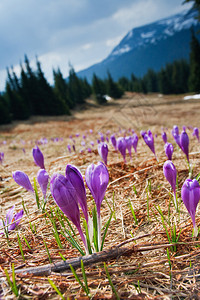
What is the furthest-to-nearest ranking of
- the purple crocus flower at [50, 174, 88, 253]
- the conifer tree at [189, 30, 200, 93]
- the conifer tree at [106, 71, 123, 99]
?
1. the conifer tree at [106, 71, 123, 99]
2. the conifer tree at [189, 30, 200, 93]
3. the purple crocus flower at [50, 174, 88, 253]

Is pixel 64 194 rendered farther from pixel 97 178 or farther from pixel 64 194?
pixel 97 178

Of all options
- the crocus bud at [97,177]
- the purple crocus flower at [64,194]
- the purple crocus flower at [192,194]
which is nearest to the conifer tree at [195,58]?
the purple crocus flower at [192,194]

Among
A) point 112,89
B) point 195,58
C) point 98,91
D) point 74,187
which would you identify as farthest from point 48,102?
point 74,187

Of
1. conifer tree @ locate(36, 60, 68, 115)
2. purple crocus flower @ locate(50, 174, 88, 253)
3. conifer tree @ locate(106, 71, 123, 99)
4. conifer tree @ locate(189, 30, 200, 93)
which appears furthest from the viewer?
conifer tree @ locate(106, 71, 123, 99)

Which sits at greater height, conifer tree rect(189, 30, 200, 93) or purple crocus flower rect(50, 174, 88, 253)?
conifer tree rect(189, 30, 200, 93)

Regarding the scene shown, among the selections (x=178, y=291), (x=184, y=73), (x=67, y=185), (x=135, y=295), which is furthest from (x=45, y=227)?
(x=184, y=73)

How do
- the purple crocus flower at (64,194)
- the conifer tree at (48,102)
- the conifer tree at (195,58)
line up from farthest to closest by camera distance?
the conifer tree at (48,102) → the conifer tree at (195,58) → the purple crocus flower at (64,194)

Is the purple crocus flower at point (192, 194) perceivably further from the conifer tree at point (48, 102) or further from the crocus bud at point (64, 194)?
the conifer tree at point (48, 102)

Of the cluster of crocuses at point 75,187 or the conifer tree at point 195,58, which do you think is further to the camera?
the conifer tree at point 195,58

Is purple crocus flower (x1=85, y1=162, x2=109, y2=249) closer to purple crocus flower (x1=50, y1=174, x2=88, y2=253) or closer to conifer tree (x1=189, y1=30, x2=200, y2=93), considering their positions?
purple crocus flower (x1=50, y1=174, x2=88, y2=253)

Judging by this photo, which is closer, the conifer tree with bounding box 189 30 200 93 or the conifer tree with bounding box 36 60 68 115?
the conifer tree with bounding box 189 30 200 93

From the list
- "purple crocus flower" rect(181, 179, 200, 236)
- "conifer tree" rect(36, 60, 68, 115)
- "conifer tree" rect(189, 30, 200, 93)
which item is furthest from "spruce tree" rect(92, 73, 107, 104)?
"purple crocus flower" rect(181, 179, 200, 236)
